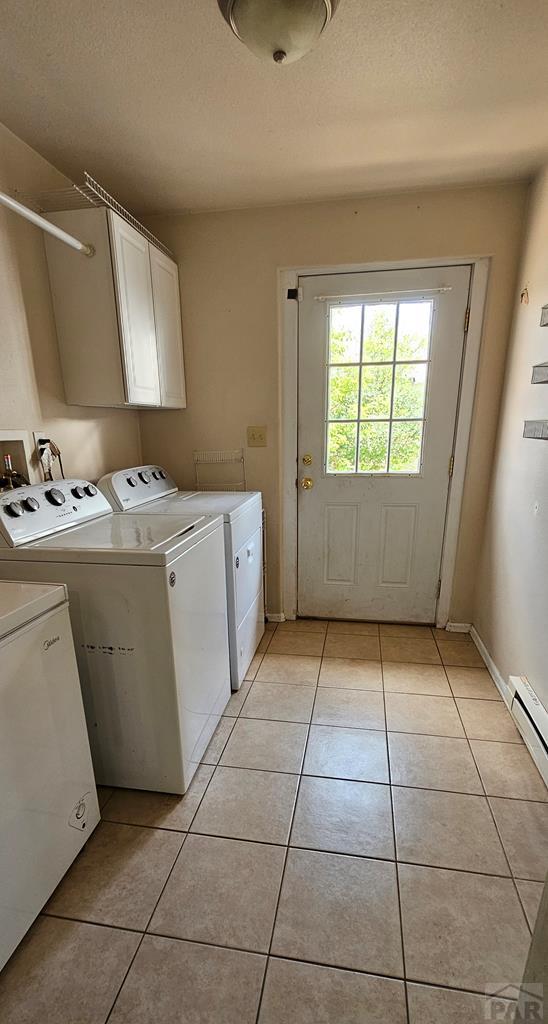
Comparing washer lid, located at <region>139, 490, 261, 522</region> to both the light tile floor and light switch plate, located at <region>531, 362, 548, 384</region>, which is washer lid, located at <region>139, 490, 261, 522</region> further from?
light switch plate, located at <region>531, 362, 548, 384</region>

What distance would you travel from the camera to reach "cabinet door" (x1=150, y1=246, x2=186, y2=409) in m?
2.03

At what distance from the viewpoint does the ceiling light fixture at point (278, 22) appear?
934 mm

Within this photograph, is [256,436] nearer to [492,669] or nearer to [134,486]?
[134,486]

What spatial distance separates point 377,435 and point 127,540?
1525mm

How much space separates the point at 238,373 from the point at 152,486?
805 millimetres

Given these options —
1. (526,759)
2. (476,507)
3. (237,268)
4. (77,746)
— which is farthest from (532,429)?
(77,746)

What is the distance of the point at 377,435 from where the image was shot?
2301 millimetres

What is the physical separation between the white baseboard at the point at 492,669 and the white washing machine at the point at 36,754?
1.71 metres

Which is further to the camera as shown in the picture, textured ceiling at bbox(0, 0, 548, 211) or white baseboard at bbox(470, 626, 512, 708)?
white baseboard at bbox(470, 626, 512, 708)

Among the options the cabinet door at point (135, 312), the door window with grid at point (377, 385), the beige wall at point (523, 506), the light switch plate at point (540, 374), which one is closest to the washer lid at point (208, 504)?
the cabinet door at point (135, 312)

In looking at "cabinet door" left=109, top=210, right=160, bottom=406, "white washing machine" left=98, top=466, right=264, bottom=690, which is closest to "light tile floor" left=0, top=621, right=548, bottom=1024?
"white washing machine" left=98, top=466, right=264, bottom=690

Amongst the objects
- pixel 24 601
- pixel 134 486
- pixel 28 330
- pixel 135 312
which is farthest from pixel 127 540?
pixel 135 312

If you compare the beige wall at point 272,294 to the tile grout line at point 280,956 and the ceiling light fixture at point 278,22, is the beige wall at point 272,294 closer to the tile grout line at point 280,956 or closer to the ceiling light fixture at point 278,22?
the ceiling light fixture at point 278,22

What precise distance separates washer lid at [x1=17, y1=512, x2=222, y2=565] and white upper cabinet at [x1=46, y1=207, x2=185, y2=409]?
598 mm
